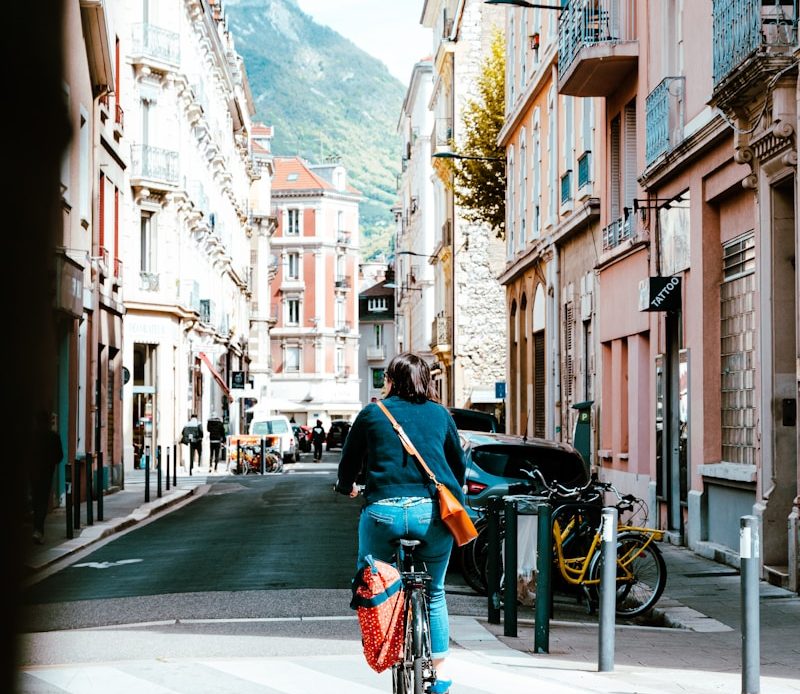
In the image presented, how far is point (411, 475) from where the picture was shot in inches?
255

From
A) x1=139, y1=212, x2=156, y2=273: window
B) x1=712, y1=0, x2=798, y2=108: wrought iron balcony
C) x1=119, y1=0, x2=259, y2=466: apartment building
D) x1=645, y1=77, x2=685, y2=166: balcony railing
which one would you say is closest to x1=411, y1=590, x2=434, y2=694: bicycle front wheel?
x1=712, y1=0, x2=798, y2=108: wrought iron balcony

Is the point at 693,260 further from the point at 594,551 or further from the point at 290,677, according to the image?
the point at 290,677

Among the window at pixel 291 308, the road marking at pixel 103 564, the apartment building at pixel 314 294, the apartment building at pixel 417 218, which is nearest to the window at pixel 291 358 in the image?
the apartment building at pixel 314 294

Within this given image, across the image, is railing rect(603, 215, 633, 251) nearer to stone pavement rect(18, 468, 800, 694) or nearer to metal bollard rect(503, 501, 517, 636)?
stone pavement rect(18, 468, 800, 694)

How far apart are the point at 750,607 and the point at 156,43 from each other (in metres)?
40.6

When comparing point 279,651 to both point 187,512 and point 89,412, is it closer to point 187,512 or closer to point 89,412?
point 187,512

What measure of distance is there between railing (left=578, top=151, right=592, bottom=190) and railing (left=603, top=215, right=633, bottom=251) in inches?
79.8

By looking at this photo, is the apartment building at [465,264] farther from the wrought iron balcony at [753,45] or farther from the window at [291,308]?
the window at [291,308]

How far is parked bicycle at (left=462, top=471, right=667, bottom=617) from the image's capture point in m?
11.3

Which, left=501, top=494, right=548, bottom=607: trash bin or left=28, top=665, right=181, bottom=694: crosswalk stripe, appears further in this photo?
left=501, top=494, right=548, bottom=607: trash bin

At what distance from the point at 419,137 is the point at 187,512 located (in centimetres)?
5496

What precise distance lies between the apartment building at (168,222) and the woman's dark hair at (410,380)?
117ft

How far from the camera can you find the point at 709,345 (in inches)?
651

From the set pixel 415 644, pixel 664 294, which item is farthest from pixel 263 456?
pixel 415 644
